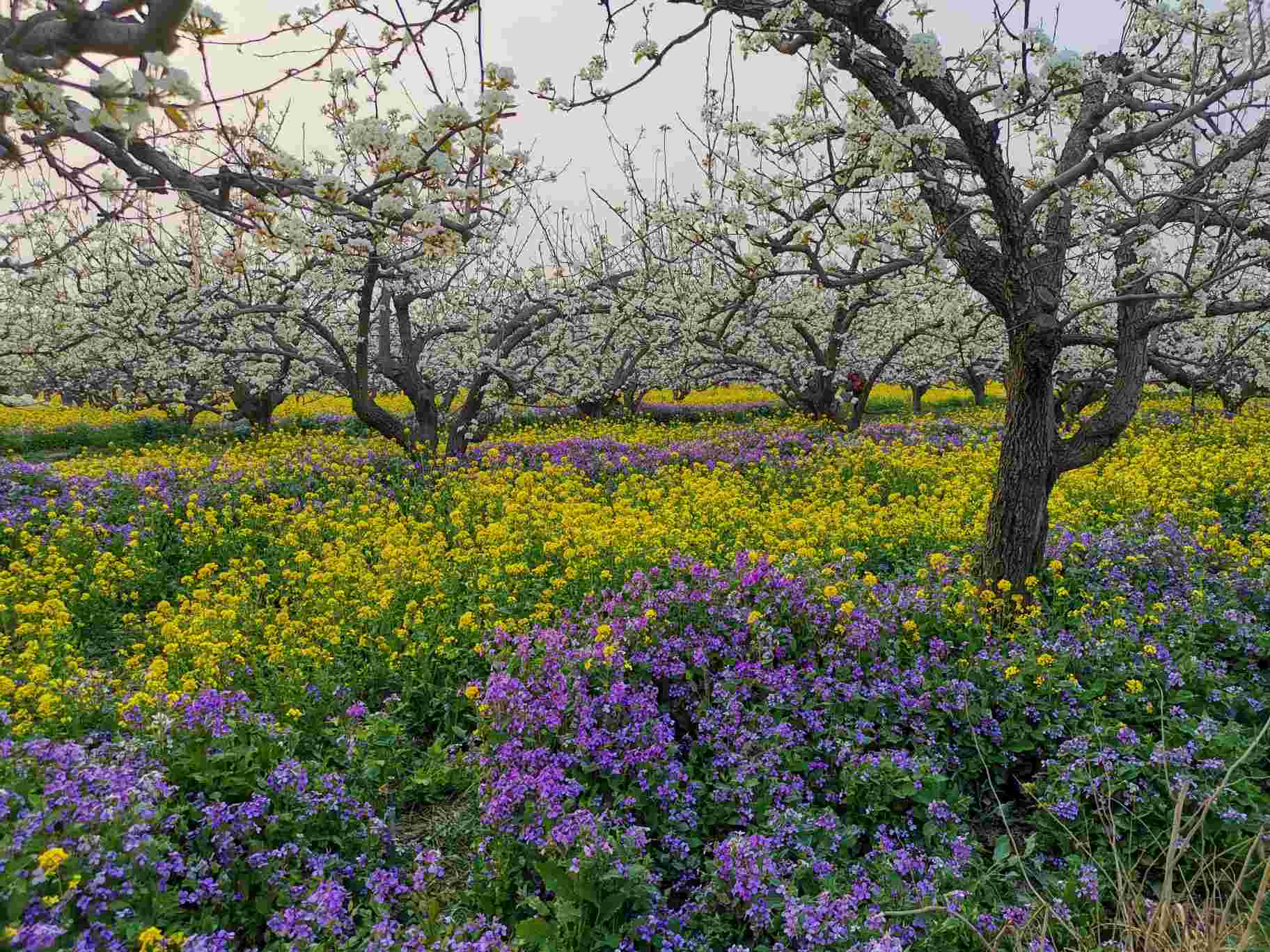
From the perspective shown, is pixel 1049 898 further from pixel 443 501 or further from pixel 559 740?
pixel 443 501

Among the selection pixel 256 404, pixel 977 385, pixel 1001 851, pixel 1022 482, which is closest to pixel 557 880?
pixel 1001 851

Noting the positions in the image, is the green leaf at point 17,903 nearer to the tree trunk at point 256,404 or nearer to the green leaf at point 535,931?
the green leaf at point 535,931

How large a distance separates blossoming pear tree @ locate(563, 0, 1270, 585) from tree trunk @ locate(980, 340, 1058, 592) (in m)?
0.01

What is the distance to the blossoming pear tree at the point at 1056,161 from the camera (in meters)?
4.64

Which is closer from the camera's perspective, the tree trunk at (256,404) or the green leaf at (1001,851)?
the green leaf at (1001,851)

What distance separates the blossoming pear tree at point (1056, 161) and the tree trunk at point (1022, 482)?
0.01 m

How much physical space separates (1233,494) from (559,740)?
394 inches

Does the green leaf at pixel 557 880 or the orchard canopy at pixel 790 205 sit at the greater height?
the orchard canopy at pixel 790 205

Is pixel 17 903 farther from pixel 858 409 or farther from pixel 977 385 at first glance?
pixel 977 385

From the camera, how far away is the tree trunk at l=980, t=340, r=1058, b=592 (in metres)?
6.19

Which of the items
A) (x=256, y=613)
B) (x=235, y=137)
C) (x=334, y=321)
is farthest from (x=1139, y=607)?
(x=334, y=321)

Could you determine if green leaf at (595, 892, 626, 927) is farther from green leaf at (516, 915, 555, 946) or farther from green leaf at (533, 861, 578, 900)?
green leaf at (516, 915, 555, 946)

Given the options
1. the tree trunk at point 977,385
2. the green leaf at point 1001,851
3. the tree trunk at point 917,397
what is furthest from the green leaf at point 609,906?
the tree trunk at point 917,397

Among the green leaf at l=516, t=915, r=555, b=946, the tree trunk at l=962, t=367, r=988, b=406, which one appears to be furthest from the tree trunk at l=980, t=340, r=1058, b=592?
the tree trunk at l=962, t=367, r=988, b=406
